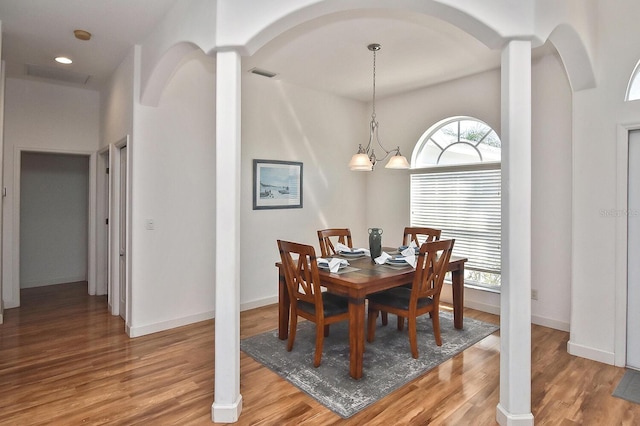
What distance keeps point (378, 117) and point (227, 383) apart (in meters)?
4.36

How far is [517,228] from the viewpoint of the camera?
2148 millimetres

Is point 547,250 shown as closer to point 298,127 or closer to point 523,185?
point 523,185

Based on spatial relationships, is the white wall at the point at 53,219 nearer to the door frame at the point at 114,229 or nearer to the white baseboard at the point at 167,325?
the door frame at the point at 114,229

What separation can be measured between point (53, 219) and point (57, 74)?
2.50 m

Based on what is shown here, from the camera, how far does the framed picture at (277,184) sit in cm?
457

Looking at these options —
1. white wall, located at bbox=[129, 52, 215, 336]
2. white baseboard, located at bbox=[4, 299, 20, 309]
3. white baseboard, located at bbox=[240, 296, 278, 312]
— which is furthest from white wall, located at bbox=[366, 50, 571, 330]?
white baseboard, located at bbox=[4, 299, 20, 309]

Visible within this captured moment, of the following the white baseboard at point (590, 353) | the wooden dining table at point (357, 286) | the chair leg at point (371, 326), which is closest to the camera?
the wooden dining table at point (357, 286)

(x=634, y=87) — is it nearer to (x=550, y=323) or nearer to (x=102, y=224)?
(x=550, y=323)

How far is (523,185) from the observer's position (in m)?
2.15

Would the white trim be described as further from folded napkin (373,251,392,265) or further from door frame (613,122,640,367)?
Result: folded napkin (373,251,392,265)

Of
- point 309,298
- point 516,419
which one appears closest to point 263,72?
point 309,298

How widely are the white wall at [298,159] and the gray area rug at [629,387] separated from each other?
3.44 meters

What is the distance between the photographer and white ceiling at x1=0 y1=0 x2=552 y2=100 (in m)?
3.05

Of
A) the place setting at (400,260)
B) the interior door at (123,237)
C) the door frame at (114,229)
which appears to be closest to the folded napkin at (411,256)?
the place setting at (400,260)
